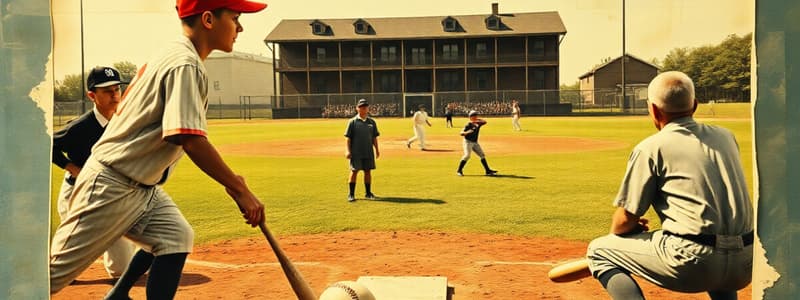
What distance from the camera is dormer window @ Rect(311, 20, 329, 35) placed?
39812 mm

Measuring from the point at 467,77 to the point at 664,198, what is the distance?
40.5 m

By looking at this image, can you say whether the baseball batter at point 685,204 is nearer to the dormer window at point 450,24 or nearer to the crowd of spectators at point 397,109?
the crowd of spectators at point 397,109

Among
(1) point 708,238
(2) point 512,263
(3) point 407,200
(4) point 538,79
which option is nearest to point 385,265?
(2) point 512,263

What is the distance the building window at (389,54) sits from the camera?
41.5 metres

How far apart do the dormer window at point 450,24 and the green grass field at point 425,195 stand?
23612 millimetres

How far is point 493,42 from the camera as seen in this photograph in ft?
137

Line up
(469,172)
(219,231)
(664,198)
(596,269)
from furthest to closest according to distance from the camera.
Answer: (469,172) < (219,231) < (596,269) < (664,198)

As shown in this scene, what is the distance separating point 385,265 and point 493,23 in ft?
122

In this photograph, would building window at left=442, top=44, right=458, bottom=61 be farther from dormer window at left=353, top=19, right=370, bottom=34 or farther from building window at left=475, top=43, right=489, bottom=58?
dormer window at left=353, top=19, right=370, bottom=34

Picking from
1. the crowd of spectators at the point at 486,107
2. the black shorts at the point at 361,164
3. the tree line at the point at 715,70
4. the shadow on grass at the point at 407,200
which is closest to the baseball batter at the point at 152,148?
the shadow on grass at the point at 407,200

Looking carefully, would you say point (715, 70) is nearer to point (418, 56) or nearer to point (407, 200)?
point (407, 200)

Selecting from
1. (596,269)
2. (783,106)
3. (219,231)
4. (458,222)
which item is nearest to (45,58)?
(596,269)

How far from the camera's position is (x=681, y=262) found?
9.64 feet

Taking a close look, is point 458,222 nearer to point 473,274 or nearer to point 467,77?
point 473,274
